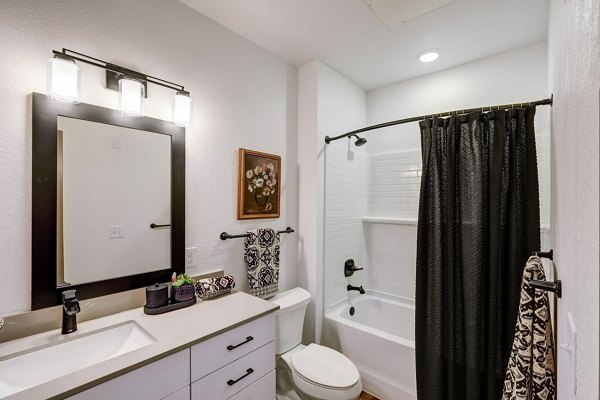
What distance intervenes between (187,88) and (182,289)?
3.95 feet

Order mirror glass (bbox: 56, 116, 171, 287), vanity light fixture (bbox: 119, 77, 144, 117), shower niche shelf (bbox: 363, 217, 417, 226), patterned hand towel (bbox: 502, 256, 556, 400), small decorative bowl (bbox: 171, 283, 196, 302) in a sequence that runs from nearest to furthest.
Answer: patterned hand towel (bbox: 502, 256, 556, 400) < mirror glass (bbox: 56, 116, 171, 287) < vanity light fixture (bbox: 119, 77, 144, 117) < small decorative bowl (bbox: 171, 283, 196, 302) < shower niche shelf (bbox: 363, 217, 417, 226)

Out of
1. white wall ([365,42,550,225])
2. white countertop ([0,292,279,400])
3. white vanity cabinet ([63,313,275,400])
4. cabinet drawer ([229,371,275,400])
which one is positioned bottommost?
cabinet drawer ([229,371,275,400])

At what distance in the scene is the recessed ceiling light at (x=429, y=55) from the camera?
217 centimetres

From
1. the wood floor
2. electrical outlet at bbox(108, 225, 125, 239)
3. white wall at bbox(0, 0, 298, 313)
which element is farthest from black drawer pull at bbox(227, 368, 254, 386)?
the wood floor

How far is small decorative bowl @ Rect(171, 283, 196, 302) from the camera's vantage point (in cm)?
149

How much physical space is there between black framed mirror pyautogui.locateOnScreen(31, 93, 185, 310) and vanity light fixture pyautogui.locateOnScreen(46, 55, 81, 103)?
6cm

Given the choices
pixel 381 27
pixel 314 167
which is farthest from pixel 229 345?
pixel 381 27

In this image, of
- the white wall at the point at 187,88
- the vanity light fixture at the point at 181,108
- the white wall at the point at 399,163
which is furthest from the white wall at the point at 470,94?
the vanity light fixture at the point at 181,108

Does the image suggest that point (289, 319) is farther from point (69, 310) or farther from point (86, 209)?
point (86, 209)

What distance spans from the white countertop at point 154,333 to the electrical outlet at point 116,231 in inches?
15.6

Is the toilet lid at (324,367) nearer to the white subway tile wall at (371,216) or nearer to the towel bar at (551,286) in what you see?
the white subway tile wall at (371,216)

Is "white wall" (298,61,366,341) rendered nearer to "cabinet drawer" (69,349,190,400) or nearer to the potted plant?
the potted plant

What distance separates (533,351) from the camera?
903 millimetres

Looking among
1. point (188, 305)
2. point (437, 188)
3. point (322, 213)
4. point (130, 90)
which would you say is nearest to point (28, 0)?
point (130, 90)
